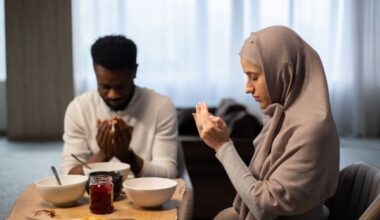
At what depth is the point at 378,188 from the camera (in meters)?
1.65

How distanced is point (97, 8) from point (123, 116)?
4069 millimetres

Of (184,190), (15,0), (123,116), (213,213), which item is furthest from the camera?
(15,0)

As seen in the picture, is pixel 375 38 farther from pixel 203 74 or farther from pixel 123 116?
pixel 123 116

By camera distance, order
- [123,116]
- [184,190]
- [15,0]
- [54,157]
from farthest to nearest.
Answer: [15,0], [54,157], [123,116], [184,190]

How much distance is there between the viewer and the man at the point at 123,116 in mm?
2248

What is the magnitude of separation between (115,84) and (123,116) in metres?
0.17

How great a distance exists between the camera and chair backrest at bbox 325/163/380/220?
1695 mm

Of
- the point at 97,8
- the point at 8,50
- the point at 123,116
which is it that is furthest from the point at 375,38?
the point at 123,116

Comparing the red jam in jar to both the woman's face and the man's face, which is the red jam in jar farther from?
the man's face

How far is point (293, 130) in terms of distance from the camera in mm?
1601

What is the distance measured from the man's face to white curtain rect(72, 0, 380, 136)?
13.1 feet

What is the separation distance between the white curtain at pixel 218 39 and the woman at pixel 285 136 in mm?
4651

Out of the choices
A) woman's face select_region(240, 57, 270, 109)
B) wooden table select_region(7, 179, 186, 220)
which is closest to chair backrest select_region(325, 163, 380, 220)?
woman's face select_region(240, 57, 270, 109)

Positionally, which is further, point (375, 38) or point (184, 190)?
point (375, 38)
